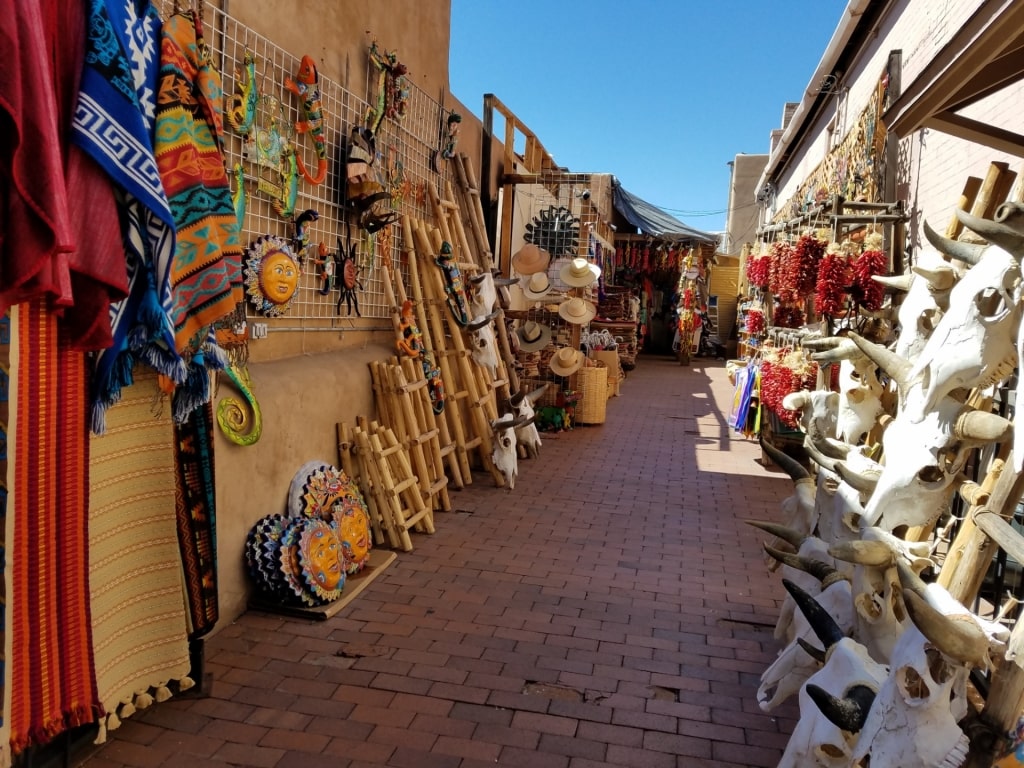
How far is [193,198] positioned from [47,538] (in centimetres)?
119

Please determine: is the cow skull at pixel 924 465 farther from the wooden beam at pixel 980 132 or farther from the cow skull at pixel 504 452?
the cow skull at pixel 504 452

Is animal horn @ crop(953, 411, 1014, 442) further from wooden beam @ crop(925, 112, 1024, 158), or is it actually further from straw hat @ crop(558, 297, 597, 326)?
straw hat @ crop(558, 297, 597, 326)

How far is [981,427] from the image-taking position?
2.13 meters

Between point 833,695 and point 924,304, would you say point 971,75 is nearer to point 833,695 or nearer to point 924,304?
point 924,304

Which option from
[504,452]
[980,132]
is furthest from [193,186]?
[504,452]

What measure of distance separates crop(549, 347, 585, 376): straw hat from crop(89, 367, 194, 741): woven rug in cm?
649

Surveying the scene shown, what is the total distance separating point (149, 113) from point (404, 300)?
330 centimetres

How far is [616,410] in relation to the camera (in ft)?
36.4

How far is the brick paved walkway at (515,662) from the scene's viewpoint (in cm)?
261

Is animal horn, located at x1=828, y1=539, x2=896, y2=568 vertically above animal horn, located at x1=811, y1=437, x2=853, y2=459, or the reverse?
animal horn, located at x1=811, y1=437, x2=853, y2=459

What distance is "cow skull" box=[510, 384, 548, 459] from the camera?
22.7 ft

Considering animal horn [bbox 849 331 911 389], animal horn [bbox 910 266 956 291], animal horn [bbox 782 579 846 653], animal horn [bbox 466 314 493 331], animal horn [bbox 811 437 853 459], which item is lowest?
animal horn [bbox 782 579 846 653]

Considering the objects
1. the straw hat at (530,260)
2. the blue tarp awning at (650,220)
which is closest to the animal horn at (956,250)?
the straw hat at (530,260)

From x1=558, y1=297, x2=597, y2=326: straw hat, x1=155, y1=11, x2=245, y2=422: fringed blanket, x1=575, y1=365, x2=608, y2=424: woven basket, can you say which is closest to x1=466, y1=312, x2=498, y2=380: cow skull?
x1=558, y1=297, x2=597, y2=326: straw hat
